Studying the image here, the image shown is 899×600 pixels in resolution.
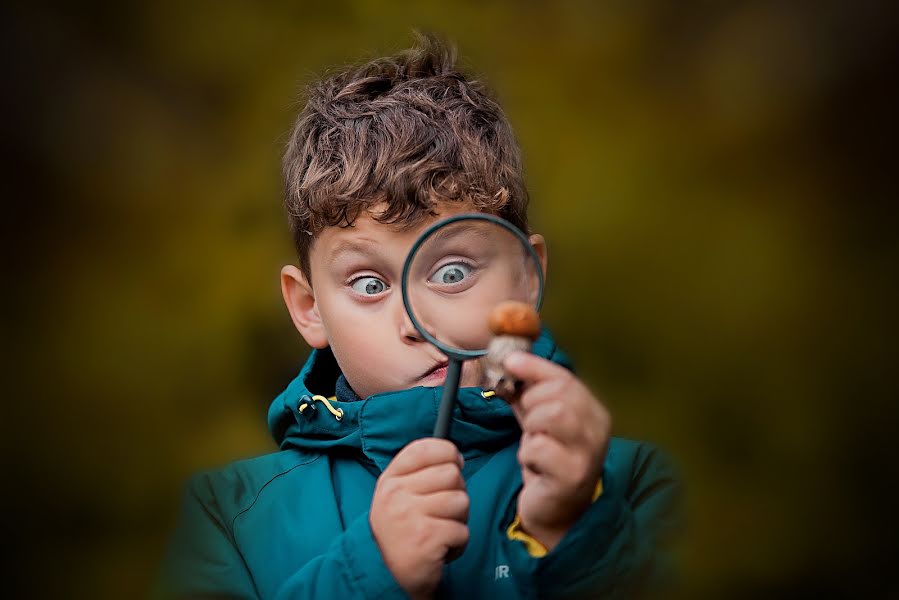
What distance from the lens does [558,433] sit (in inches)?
58.6


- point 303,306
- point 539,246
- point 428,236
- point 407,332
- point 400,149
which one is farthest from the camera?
point 303,306

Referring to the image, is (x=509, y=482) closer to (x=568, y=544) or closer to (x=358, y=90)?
(x=568, y=544)

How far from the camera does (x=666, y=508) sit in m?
1.92

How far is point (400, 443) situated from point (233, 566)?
36 centimetres

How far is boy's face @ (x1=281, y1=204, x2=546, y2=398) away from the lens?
1832mm

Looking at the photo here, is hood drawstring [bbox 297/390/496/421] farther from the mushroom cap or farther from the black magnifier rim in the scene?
the mushroom cap

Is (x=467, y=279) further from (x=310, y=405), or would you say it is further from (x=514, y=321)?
(x=310, y=405)

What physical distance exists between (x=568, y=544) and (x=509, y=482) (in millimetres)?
262

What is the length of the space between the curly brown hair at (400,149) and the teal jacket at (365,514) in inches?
11.1

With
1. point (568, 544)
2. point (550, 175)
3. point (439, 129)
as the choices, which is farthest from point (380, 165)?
point (550, 175)

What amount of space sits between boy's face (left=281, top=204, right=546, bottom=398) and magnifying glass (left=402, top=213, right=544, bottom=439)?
16 cm

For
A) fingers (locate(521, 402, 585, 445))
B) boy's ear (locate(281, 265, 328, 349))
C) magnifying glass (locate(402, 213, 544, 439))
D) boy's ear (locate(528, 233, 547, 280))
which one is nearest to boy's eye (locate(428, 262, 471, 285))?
magnifying glass (locate(402, 213, 544, 439))

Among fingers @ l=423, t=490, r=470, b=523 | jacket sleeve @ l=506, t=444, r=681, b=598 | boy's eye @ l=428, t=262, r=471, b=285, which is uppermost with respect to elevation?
boy's eye @ l=428, t=262, r=471, b=285

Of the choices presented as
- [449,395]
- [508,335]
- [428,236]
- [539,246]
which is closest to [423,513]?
[449,395]
